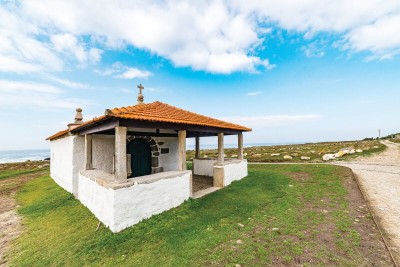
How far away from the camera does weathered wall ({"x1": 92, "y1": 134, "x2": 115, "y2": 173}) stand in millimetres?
9391

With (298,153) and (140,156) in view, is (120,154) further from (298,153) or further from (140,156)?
(298,153)

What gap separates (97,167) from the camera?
9469mm

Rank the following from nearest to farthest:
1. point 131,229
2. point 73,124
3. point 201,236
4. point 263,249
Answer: point 263,249
point 201,236
point 131,229
point 73,124

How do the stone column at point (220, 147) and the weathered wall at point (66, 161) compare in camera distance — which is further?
the stone column at point (220, 147)

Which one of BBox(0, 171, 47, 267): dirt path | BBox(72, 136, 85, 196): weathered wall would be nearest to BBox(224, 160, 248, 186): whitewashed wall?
BBox(72, 136, 85, 196): weathered wall

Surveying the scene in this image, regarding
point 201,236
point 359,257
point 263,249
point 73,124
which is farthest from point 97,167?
point 359,257

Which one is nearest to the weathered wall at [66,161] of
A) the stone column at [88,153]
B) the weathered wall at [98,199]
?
the stone column at [88,153]

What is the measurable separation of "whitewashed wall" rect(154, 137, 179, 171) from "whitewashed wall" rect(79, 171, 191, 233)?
3.40 meters

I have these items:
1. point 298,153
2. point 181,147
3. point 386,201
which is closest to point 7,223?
point 181,147

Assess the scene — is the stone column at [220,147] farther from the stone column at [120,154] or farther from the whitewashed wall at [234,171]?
the stone column at [120,154]

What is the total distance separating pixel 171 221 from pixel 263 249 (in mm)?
2837

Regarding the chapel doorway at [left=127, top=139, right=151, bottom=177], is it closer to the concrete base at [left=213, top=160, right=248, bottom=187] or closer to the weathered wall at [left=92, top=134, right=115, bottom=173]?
the weathered wall at [left=92, top=134, right=115, bottom=173]

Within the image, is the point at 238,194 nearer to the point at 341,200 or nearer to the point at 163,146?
the point at 341,200

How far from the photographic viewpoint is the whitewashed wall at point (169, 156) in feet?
36.9
